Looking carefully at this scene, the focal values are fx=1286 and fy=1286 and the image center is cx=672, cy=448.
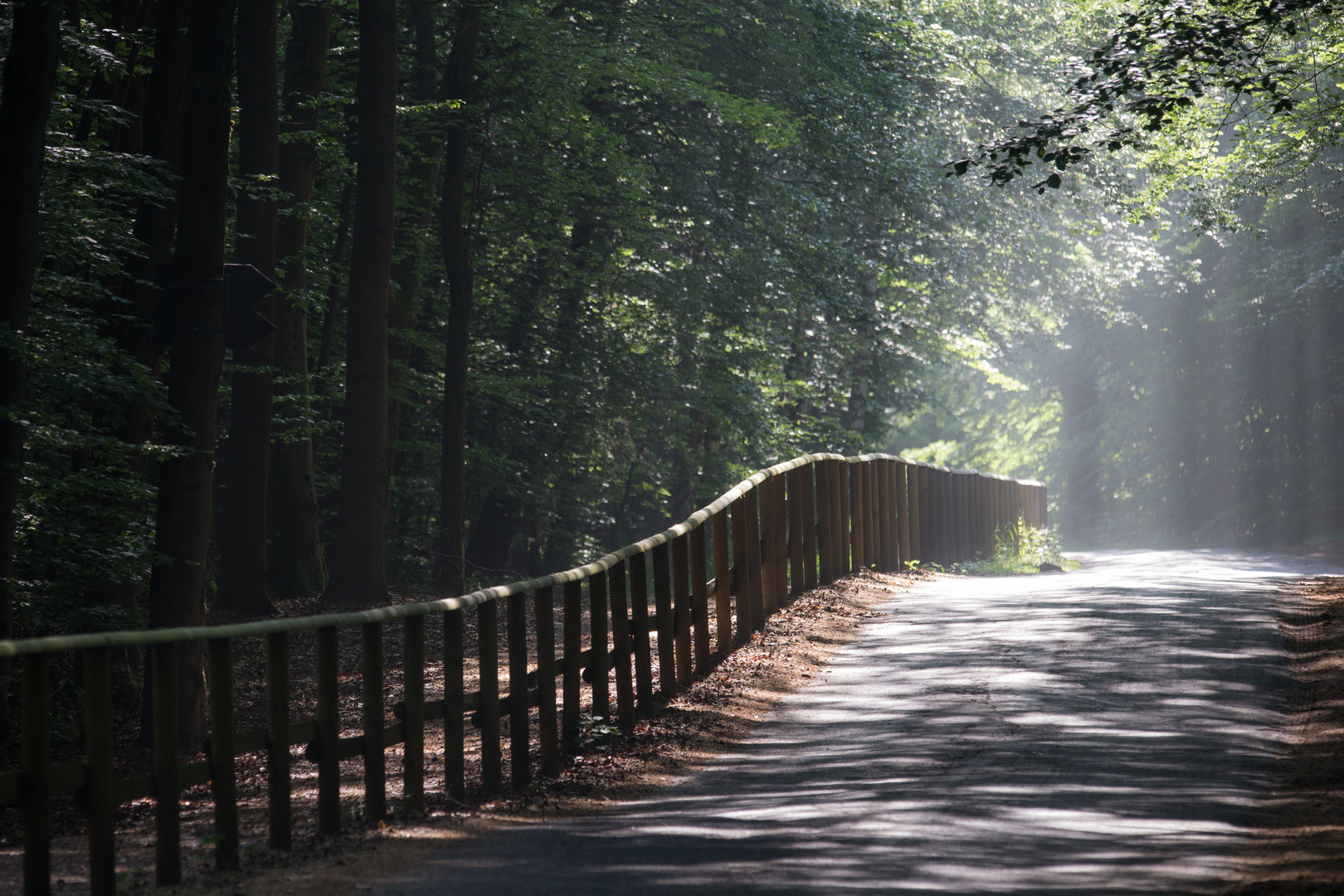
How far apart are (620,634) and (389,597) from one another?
7.67m

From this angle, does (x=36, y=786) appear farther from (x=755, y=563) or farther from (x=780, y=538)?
(x=780, y=538)

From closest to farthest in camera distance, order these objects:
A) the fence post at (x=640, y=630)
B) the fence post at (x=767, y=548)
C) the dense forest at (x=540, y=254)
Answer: the fence post at (x=640, y=630) < the dense forest at (x=540, y=254) < the fence post at (x=767, y=548)

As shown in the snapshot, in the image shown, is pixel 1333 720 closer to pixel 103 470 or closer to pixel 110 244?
pixel 103 470

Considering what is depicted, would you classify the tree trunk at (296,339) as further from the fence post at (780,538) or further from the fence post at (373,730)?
the fence post at (373,730)

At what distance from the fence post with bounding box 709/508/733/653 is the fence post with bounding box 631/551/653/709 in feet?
5.01

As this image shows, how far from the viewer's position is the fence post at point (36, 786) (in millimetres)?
4141

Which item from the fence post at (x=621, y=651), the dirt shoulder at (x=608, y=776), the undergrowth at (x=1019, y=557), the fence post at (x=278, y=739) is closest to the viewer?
the dirt shoulder at (x=608, y=776)

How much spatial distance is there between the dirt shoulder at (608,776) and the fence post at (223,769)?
3.6 inches

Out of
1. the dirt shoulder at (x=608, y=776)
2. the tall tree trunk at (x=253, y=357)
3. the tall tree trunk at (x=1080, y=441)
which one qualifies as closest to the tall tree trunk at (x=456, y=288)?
the tall tree trunk at (x=253, y=357)

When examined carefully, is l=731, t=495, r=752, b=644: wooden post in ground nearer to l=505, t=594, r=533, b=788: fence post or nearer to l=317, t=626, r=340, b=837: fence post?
l=505, t=594, r=533, b=788: fence post

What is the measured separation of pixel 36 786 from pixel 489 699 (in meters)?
2.35

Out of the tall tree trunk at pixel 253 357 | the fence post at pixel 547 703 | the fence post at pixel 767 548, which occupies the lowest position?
the fence post at pixel 547 703

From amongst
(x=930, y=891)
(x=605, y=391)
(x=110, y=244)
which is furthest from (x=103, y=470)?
(x=605, y=391)

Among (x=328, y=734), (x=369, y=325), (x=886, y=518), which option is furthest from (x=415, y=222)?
(x=328, y=734)
